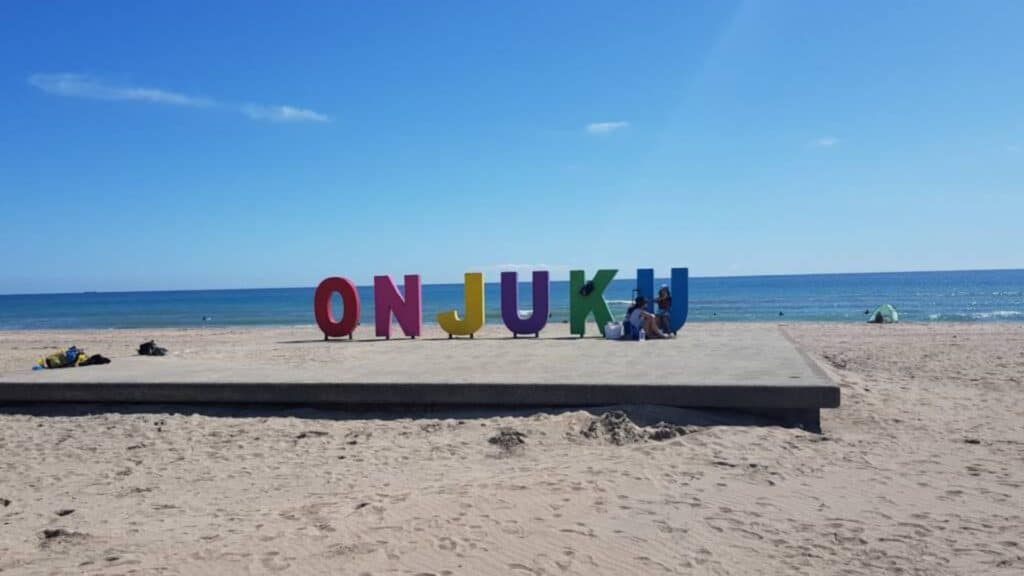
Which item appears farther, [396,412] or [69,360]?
[69,360]

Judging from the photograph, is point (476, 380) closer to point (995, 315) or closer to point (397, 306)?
point (397, 306)

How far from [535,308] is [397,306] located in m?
3.48

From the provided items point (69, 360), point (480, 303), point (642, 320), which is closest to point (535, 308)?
point (480, 303)

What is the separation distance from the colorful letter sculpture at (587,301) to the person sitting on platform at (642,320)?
132 cm

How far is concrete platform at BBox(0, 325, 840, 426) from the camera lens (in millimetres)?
7945

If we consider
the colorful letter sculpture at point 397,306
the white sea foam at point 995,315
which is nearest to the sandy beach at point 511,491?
the colorful letter sculpture at point 397,306

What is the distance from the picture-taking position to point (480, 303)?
1730cm

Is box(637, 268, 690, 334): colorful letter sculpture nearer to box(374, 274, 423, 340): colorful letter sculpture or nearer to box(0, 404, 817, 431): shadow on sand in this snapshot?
box(374, 274, 423, 340): colorful letter sculpture

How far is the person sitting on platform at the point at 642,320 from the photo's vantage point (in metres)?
14.9

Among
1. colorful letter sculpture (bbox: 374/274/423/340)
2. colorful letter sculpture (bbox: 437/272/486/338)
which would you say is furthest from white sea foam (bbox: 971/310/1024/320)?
colorful letter sculpture (bbox: 374/274/423/340)

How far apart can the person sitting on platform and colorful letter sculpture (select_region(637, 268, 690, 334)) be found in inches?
22.9

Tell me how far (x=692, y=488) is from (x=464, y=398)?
3.47 m

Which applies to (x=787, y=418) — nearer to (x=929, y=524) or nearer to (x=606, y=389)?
(x=606, y=389)

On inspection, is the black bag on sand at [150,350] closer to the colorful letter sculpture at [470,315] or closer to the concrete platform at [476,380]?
the concrete platform at [476,380]
